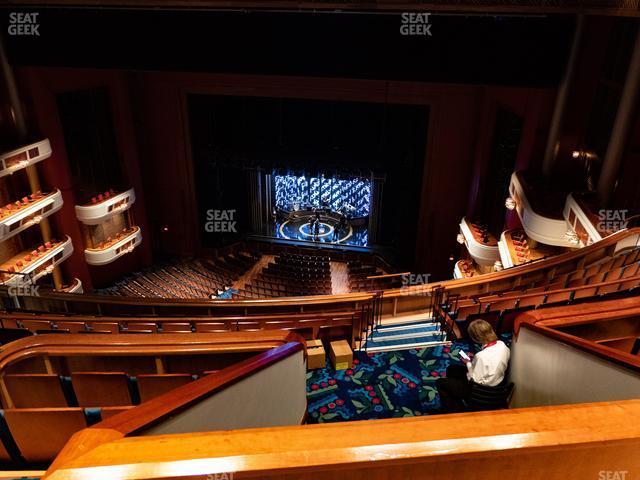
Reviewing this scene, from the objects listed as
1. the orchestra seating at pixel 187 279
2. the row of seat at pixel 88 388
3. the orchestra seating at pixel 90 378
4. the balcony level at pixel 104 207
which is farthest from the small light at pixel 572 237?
the balcony level at pixel 104 207

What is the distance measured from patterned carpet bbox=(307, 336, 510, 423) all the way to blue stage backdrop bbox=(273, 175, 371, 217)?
10.5m

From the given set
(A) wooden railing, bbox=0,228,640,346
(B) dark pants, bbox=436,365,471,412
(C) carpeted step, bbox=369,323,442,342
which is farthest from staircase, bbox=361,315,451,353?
(B) dark pants, bbox=436,365,471,412

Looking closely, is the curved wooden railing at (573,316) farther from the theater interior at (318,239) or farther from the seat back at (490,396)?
the seat back at (490,396)

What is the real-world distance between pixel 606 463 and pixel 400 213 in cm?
1172

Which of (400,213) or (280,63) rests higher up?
(280,63)

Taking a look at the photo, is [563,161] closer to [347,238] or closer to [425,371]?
[425,371]

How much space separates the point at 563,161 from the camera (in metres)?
7.04

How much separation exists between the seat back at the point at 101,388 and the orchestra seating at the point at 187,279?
801cm

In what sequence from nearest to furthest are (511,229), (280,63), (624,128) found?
(624,128) < (280,63) < (511,229)

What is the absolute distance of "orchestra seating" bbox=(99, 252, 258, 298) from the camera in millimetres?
10398

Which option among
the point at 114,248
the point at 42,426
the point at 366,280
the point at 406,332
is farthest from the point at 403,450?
the point at 114,248

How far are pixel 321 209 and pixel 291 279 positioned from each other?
4447 mm

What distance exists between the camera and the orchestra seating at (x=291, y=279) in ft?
Result: 32.7

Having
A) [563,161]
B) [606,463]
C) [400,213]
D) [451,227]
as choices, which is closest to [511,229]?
[563,161]
